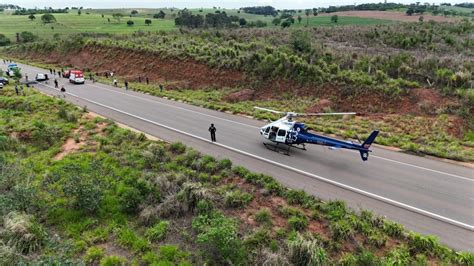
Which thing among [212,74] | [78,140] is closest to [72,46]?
[212,74]

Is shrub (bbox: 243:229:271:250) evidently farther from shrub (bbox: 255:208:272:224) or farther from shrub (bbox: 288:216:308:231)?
shrub (bbox: 288:216:308:231)

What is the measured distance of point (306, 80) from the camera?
35.3 m

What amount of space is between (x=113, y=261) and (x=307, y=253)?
6369 mm

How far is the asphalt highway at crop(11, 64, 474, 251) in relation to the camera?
1352 cm

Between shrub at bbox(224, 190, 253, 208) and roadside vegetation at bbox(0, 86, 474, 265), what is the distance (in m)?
0.05

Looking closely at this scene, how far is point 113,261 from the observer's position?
438 inches

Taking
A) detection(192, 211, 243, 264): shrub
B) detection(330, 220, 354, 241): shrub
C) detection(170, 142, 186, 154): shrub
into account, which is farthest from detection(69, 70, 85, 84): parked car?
detection(330, 220, 354, 241): shrub

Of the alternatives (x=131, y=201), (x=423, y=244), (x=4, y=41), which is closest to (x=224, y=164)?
(x=131, y=201)

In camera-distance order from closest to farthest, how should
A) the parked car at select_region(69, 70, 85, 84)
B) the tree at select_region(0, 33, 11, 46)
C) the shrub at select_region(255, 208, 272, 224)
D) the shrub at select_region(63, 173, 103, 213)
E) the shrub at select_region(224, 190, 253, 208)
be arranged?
1. the shrub at select_region(255, 208, 272, 224)
2. the shrub at select_region(63, 173, 103, 213)
3. the shrub at select_region(224, 190, 253, 208)
4. the parked car at select_region(69, 70, 85, 84)
5. the tree at select_region(0, 33, 11, 46)

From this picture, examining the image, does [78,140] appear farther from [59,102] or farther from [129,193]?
[59,102]

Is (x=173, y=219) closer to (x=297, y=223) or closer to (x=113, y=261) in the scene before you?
(x=113, y=261)

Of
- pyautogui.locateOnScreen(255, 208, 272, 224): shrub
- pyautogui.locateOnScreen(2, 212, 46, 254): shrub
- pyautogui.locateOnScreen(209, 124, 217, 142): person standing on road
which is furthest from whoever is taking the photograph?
pyautogui.locateOnScreen(209, 124, 217, 142): person standing on road

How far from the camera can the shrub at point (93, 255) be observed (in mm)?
11391

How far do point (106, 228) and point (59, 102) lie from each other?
77.0ft
